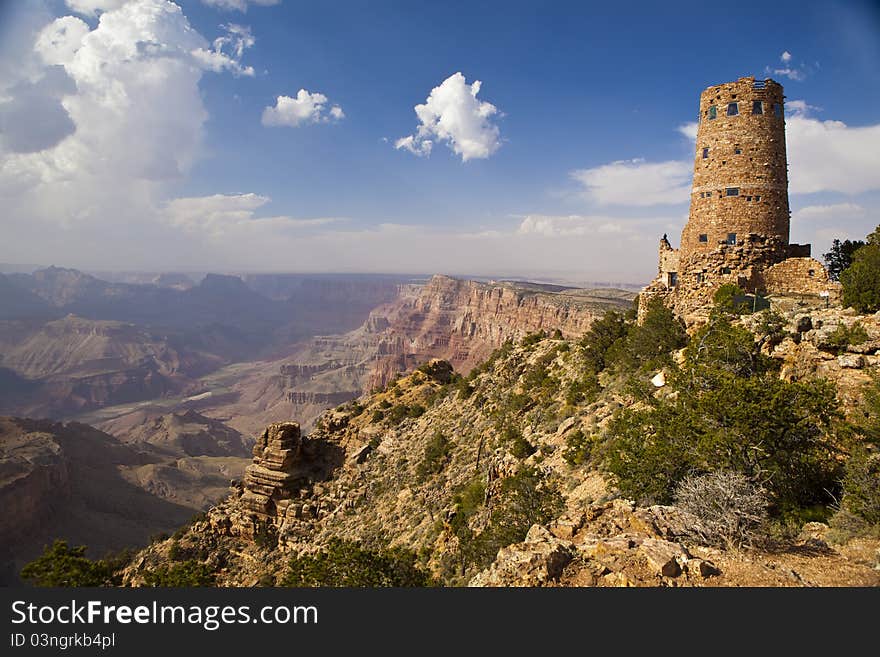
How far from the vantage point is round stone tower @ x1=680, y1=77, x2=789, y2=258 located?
18.7 metres

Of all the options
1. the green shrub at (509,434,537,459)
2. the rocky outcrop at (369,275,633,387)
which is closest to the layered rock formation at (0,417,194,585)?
the green shrub at (509,434,537,459)

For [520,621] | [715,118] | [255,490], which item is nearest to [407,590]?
[520,621]

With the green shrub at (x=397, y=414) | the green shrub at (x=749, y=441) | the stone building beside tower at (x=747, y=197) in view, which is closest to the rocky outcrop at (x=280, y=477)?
the green shrub at (x=397, y=414)

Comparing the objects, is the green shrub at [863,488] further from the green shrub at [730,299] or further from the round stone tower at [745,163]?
the round stone tower at [745,163]

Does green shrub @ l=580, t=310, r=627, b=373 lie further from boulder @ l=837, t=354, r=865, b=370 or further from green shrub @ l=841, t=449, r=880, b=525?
green shrub @ l=841, t=449, r=880, b=525

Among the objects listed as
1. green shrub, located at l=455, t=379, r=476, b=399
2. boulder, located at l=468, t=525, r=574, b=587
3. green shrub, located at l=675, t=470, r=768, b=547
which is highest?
green shrub, located at l=675, t=470, r=768, b=547

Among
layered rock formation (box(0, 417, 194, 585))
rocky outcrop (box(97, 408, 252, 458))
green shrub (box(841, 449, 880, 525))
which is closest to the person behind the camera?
green shrub (box(841, 449, 880, 525))

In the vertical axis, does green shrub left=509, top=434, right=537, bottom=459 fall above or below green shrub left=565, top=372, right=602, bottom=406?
below

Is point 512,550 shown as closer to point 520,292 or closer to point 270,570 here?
point 270,570

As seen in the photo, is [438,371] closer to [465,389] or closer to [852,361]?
[465,389]

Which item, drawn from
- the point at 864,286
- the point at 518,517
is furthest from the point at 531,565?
the point at 864,286

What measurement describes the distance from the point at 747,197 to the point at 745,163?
1.50 metres

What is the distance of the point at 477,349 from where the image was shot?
498ft

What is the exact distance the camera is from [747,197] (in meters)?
19.0
